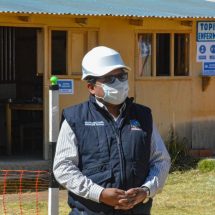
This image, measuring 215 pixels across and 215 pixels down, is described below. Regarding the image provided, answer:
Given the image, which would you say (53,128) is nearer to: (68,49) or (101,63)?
(101,63)

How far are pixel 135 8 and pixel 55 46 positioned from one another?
1.64 meters

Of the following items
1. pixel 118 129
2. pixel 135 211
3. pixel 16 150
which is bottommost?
pixel 16 150

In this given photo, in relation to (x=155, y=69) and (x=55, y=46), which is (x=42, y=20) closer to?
(x=55, y=46)

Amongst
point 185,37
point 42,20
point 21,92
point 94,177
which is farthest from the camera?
point 21,92

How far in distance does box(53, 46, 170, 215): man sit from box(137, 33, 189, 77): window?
885cm

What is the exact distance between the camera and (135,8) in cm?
1273

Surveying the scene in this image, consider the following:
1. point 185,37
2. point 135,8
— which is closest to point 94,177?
point 135,8

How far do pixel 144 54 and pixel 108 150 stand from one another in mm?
9174

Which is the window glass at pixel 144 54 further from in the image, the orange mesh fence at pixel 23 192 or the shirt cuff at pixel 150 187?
the shirt cuff at pixel 150 187

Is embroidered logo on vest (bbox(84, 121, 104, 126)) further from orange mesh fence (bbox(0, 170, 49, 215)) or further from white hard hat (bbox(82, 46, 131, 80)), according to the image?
orange mesh fence (bbox(0, 170, 49, 215))

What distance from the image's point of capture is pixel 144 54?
518 inches

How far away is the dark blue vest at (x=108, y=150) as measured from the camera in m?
4.07

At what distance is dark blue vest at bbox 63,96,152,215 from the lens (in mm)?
4066

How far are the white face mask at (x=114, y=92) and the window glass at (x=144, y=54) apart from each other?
8.94 meters
